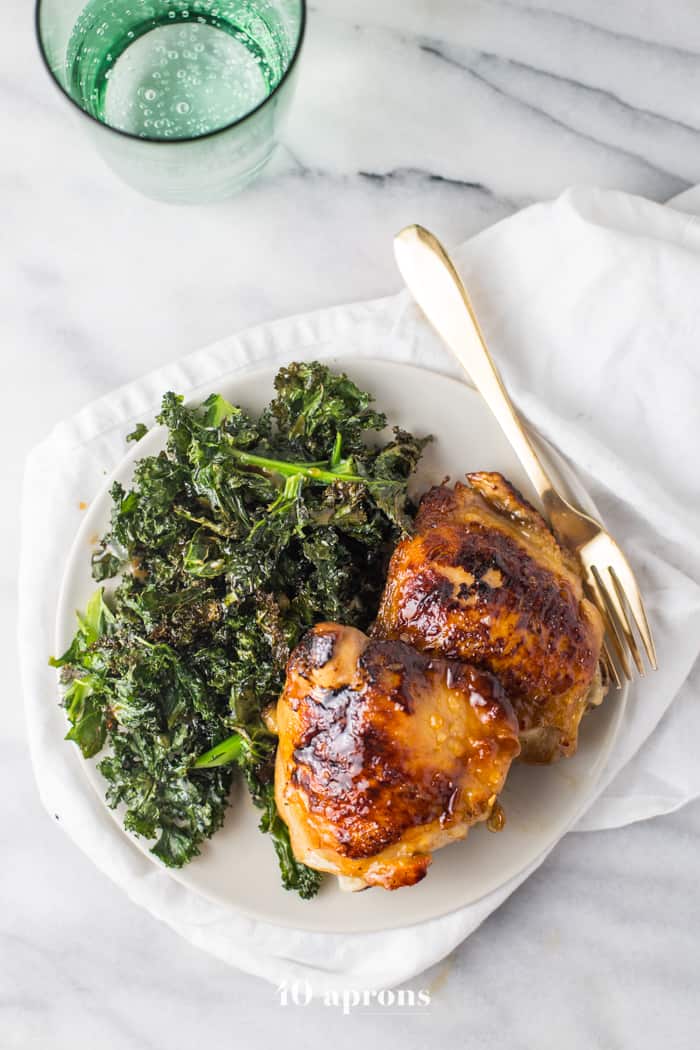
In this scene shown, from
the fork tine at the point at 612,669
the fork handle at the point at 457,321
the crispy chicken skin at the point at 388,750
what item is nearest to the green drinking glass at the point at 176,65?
the fork handle at the point at 457,321

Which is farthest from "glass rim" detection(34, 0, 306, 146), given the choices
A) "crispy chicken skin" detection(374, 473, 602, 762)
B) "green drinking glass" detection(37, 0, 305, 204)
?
"crispy chicken skin" detection(374, 473, 602, 762)

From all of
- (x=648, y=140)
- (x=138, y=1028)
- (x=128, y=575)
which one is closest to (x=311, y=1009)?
(x=138, y=1028)

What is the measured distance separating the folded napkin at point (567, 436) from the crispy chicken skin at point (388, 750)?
85 cm

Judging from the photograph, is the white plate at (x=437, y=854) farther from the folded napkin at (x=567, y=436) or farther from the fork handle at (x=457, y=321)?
the folded napkin at (x=567, y=436)

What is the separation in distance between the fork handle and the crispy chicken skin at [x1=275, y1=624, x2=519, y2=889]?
2.84 feet

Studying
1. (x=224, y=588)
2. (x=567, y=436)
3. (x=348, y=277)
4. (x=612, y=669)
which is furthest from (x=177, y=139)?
(x=612, y=669)

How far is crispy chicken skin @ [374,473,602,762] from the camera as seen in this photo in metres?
2.78

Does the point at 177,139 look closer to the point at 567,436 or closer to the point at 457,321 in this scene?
the point at 457,321

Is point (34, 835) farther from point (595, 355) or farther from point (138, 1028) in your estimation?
point (595, 355)

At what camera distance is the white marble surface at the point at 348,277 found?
3.61m

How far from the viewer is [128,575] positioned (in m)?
3.18

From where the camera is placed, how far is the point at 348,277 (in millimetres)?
3637

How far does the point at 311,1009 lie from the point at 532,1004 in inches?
32.4

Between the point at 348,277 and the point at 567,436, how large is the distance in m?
1.01
